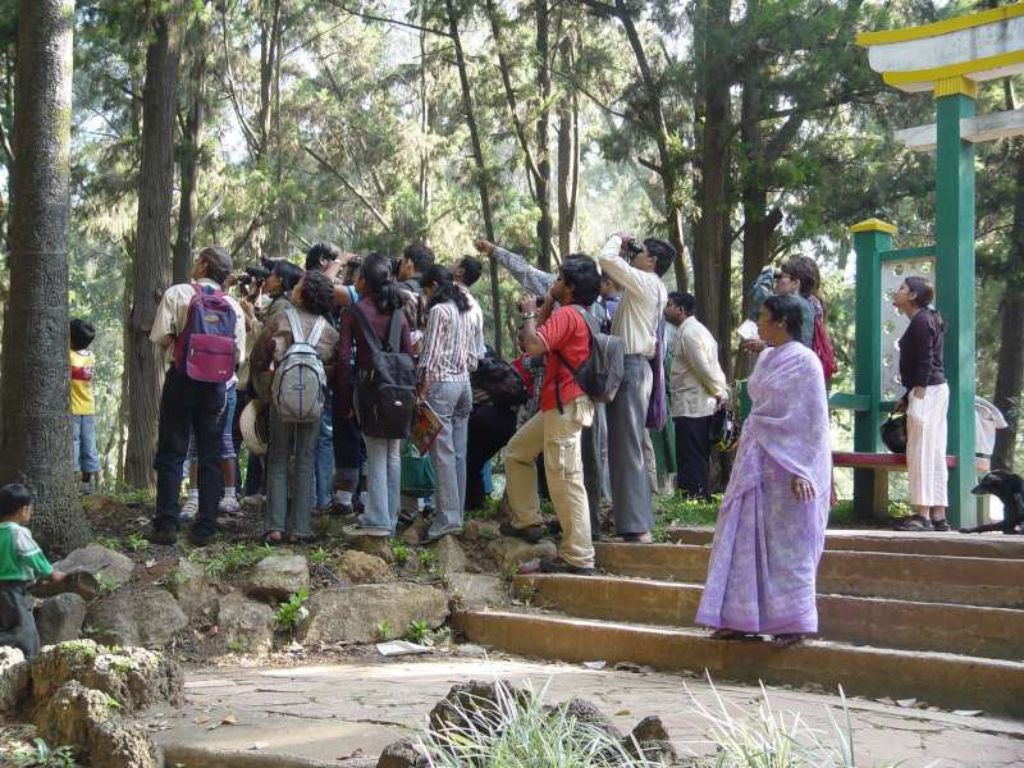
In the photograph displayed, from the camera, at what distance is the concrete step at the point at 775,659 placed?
18.1ft

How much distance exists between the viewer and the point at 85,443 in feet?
35.8

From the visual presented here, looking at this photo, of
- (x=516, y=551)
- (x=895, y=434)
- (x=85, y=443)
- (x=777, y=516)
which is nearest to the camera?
(x=777, y=516)

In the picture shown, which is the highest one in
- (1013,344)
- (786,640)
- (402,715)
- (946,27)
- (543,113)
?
(543,113)

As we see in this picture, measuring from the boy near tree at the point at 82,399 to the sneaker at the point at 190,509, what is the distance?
204 cm

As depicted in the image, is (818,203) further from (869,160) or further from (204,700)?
(204,700)

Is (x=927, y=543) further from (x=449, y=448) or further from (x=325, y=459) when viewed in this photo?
(x=325, y=459)

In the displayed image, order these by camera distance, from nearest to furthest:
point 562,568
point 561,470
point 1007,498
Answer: point 561,470 → point 562,568 → point 1007,498

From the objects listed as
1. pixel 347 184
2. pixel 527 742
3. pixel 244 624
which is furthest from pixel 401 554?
pixel 347 184

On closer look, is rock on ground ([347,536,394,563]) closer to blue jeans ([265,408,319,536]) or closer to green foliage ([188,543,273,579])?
blue jeans ([265,408,319,536])

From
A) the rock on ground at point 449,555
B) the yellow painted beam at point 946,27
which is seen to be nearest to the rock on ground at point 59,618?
the rock on ground at point 449,555

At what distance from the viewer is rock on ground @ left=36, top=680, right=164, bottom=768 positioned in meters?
4.75

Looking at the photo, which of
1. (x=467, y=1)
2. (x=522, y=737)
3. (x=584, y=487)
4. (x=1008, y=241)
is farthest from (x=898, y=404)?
(x=467, y=1)

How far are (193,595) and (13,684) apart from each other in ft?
5.15

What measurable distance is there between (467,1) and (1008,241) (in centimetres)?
836
